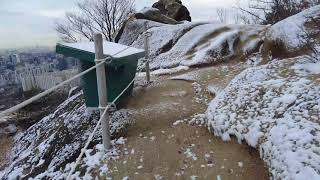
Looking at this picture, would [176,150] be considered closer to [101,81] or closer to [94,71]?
[101,81]

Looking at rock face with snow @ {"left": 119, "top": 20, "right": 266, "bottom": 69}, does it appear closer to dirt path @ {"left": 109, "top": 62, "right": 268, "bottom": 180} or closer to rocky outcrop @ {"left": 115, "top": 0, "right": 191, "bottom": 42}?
rocky outcrop @ {"left": 115, "top": 0, "right": 191, "bottom": 42}

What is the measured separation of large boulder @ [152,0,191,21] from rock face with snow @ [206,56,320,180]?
42.5ft

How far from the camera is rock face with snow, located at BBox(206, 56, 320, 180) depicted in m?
2.73

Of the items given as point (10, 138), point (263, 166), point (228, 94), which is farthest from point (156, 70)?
point (263, 166)

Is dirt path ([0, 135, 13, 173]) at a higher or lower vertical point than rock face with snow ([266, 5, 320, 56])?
lower

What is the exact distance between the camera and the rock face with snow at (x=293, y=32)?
6164 mm

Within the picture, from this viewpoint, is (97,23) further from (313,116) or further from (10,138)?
(313,116)

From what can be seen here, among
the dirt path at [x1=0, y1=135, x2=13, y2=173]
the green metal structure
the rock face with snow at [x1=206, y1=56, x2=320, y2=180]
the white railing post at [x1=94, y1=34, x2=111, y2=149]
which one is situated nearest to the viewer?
the rock face with snow at [x1=206, y1=56, x2=320, y2=180]

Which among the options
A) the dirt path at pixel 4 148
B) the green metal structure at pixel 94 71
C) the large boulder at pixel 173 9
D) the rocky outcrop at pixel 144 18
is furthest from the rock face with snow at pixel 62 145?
the large boulder at pixel 173 9

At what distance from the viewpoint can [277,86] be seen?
391 cm

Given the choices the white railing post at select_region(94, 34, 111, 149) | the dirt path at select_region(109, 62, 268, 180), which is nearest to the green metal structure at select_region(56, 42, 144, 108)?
the dirt path at select_region(109, 62, 268, 180)

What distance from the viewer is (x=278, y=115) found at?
340cm

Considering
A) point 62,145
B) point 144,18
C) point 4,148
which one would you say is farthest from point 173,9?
point 62,145

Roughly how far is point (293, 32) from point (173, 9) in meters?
11.6
